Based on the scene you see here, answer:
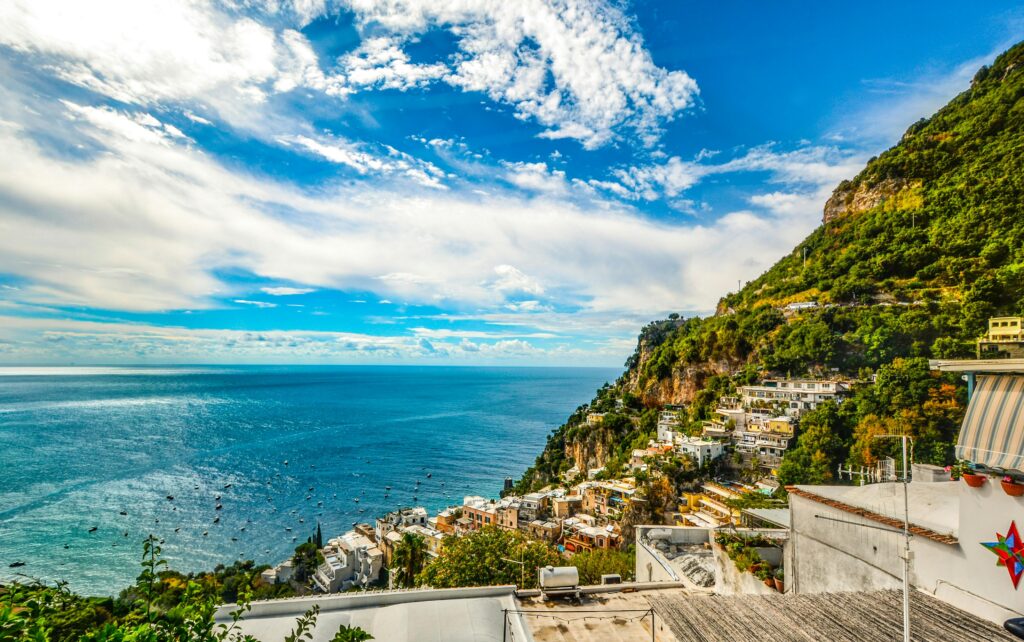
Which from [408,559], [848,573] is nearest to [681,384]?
[408,559]

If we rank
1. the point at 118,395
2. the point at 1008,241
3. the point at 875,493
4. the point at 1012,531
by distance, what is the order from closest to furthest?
the point at 1012,531 < the point at 875,493 < the point at 1008,241 < the point at 118,395

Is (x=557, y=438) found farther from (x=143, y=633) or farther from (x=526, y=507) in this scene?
(x=143, y=633)

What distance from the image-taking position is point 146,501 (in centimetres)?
4456

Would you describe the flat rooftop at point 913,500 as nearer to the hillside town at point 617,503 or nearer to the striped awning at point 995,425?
the striped awning at point 995,425

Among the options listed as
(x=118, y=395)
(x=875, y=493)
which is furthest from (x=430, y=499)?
(x=118, y=395)

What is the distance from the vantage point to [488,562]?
14.7m

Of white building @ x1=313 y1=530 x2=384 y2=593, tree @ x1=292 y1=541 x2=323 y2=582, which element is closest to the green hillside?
white building @ x1=313 y1=530 x2=384 y2=593

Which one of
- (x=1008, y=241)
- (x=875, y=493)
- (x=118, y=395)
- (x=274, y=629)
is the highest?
(x=1008, y=241)

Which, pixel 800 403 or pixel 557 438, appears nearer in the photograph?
pixel 800 403

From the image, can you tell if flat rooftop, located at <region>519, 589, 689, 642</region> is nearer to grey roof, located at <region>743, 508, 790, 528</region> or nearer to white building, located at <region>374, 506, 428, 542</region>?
grey roof, located at <region>743, 508, 790, 528</region>

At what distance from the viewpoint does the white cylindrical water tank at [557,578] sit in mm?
7962

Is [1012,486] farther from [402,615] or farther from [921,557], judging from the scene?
[402,615]

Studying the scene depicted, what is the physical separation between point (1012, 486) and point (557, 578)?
6.19m

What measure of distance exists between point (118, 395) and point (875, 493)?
7189 inches
